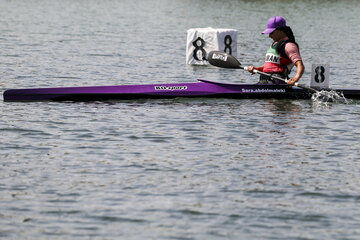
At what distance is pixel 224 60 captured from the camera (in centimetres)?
1705

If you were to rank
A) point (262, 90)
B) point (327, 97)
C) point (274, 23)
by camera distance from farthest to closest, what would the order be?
point (327, 97)
point (262, 90)
point (274, 23)

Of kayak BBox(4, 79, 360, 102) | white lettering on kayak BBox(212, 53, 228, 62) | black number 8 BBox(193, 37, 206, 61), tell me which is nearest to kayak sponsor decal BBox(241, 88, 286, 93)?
kayak BBox(4, 79, 360, 102)

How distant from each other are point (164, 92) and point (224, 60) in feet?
5.45

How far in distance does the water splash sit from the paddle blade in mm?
1600

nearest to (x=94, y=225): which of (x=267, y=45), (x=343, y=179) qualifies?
(x=343, y=179)

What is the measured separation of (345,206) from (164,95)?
7.18 meters

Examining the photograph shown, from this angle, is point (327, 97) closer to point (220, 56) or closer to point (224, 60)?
point (224, 60)

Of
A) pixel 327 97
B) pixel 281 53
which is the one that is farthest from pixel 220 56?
Answer: pixel 327 97

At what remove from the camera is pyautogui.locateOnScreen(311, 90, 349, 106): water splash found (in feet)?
53.9

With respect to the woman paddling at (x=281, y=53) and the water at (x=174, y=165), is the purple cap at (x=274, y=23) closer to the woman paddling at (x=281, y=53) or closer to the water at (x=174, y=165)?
the woman paddling at (x=281, y=53)

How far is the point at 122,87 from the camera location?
1588 centimetres

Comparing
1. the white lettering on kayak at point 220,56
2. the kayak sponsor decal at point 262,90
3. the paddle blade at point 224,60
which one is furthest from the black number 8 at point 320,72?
the white lettering on kayak at point 220,56

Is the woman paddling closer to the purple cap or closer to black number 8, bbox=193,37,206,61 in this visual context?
the purple cap

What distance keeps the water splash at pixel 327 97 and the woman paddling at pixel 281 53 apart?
723mm
